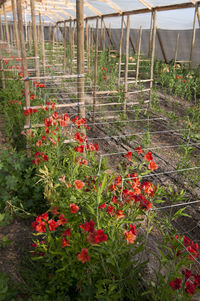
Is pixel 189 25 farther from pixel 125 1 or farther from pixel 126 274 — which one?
pixel 126 274

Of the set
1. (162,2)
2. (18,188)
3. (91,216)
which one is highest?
(162,2)

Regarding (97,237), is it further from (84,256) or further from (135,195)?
(135,195)

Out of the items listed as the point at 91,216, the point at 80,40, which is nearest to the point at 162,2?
the point at 80,40

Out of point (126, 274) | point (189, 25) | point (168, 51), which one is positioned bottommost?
point (126, 274)

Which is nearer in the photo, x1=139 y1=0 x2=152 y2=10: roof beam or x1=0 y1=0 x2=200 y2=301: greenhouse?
x1=0 y1=0 x2=200 y2=301: greenhouse

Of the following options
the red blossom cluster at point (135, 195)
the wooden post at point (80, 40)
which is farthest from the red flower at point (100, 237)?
the wooden post at point (80, 40)

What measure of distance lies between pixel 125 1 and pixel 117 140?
301 cm

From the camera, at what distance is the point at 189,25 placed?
772 centimetres

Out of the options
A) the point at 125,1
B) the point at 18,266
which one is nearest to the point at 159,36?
the point at 125,1

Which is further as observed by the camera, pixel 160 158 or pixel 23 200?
pixel 160 158

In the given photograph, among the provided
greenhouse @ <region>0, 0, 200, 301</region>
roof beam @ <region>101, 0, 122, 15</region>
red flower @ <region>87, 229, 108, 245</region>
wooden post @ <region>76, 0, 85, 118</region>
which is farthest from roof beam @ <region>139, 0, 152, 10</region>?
red flower @ <region>87, 229, 108, 245</region>

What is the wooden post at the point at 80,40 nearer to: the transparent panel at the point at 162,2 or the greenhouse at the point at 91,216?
the greenhouse at the point at 91,216

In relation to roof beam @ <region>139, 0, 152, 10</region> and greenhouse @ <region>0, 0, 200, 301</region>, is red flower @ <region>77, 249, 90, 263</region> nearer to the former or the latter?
greenhouse @ <region>0, 0, 200, 301</region>

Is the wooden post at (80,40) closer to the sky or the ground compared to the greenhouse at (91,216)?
closer to the sky
